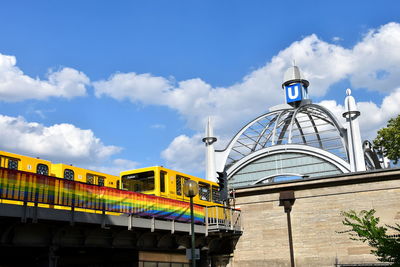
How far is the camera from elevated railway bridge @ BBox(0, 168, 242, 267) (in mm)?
Answer: 15789

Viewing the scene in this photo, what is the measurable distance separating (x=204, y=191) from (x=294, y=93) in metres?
39.9

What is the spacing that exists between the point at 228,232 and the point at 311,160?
96.8 ft

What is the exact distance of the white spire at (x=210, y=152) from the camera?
61.2 metres

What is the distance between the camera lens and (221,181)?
26.0 meters

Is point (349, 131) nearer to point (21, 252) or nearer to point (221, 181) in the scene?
point (221, 181)

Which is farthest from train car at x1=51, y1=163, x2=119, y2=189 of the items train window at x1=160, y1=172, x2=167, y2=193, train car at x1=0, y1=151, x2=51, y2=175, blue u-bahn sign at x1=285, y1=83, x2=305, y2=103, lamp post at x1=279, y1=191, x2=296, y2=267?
blue u-bahn sign at x1=285, y1=83, x2=305, y2=103

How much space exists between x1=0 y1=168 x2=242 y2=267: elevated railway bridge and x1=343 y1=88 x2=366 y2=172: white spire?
1090 inches

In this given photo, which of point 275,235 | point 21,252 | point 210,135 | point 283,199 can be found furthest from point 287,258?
point 210,135

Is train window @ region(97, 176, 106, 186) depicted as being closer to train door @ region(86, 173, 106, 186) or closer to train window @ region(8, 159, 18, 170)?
train door @ region(86, 173, 106, 186)

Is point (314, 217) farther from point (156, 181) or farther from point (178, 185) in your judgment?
point (156, 181)

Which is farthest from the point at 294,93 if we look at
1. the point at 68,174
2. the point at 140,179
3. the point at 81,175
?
the point at 68,174

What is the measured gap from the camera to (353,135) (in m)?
53.8

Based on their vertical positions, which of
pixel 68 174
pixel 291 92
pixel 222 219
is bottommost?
pixel 222 219

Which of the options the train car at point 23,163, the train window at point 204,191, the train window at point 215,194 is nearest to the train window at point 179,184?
the train window at point 204,191
